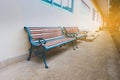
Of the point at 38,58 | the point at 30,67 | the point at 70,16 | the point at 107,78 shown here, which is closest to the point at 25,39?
the point at 38,58

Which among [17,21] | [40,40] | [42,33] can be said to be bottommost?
[40,40]

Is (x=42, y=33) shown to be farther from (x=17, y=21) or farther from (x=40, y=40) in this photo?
(x=17, y=21)

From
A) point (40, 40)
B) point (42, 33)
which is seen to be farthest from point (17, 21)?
point (42, 33)

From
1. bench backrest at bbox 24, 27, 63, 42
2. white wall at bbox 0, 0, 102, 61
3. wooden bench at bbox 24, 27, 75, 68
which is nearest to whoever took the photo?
white wall at bbox 0, 0, 102, 61

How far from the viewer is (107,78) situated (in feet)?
7.24

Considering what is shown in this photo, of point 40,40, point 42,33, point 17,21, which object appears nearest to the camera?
point 17,21

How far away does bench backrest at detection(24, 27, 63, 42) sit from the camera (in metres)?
2.95

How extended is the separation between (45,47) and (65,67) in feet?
1.92

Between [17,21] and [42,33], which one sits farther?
[42,33]

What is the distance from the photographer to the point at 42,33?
3.35 metres

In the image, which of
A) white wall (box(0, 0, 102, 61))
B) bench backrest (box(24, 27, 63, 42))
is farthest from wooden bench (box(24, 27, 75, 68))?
white wall (box(0, 0, 102, 61))

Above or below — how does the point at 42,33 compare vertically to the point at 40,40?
above

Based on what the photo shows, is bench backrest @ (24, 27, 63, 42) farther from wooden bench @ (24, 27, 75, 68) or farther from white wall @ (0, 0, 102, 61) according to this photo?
white wall @ (0, 0, 102, 61)

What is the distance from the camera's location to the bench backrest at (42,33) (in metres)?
2.95
